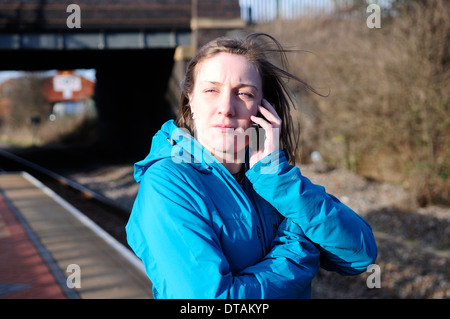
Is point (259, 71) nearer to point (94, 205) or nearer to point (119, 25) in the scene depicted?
point (94, 205)

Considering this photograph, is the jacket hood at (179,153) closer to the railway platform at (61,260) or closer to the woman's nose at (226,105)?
the woman's nose at (226,105)

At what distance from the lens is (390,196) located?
35.9 ft

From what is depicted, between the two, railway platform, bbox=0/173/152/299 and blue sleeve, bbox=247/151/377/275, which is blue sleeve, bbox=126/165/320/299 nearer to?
blue sleeve, bbox=247/151/377/275

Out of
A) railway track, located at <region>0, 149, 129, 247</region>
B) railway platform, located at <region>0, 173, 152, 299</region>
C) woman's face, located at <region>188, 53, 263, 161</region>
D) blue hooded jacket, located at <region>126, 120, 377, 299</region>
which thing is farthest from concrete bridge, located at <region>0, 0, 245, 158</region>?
blue hooded jacket, located at <region>126, 120, 377, 299</region>

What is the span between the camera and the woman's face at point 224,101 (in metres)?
1.74

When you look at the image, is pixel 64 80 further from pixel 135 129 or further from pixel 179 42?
pixel 179 42

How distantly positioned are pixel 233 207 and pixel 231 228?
7 centimetres

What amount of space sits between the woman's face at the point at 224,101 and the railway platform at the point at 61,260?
4035 millimetres

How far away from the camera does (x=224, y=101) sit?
5.68 feet

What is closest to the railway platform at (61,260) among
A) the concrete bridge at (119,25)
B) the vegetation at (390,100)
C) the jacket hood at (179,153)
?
the jacket hood at (179,153)

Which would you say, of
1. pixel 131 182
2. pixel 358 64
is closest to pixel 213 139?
pixel 358 64

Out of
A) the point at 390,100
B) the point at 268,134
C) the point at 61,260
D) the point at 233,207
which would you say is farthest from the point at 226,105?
the point at 390,100

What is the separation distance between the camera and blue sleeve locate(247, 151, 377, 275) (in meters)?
1.68

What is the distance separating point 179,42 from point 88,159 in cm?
944
